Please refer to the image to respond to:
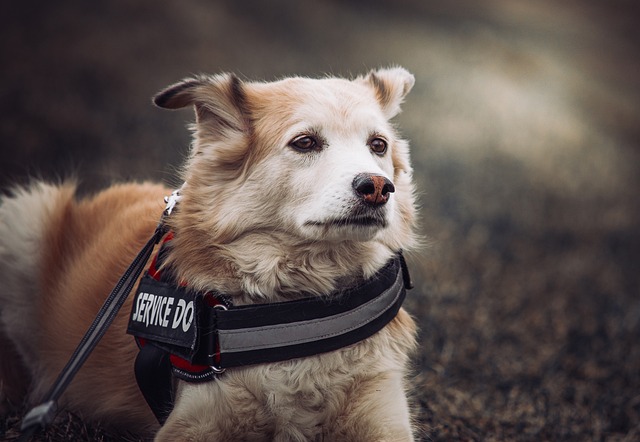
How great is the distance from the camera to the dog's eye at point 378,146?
255cm

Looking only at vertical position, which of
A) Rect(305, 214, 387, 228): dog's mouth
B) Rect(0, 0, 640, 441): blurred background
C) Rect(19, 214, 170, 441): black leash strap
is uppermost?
Rect(305, 214, 387, 228): dog's mouth

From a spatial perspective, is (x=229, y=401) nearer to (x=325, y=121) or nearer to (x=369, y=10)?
(x=325, y=121)

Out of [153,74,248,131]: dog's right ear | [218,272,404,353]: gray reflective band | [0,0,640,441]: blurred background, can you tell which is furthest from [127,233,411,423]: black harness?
[0,0,640,441]: blurred background

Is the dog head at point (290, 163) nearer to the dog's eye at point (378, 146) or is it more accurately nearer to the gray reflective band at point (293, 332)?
the dog's eye at point (378, 146)

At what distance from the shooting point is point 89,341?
2213 mm

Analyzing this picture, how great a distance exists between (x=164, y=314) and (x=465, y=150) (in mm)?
7753

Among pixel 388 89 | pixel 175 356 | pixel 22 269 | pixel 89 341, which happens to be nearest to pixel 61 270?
pixel 22 269

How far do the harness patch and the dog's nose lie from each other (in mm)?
715

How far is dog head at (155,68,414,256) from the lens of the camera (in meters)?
2.25

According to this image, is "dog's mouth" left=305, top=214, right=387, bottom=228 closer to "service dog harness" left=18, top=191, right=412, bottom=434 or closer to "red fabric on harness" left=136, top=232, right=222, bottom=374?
"service dog harness" left=18, top=191, right=412, bottom=434

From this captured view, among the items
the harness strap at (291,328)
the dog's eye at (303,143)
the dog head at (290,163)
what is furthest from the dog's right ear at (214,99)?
the harness strap at (291,328)

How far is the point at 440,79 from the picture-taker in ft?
39.4

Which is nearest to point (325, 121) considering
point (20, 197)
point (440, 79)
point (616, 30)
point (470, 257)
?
point (20, 197)

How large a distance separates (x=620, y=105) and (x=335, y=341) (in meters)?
14.1
